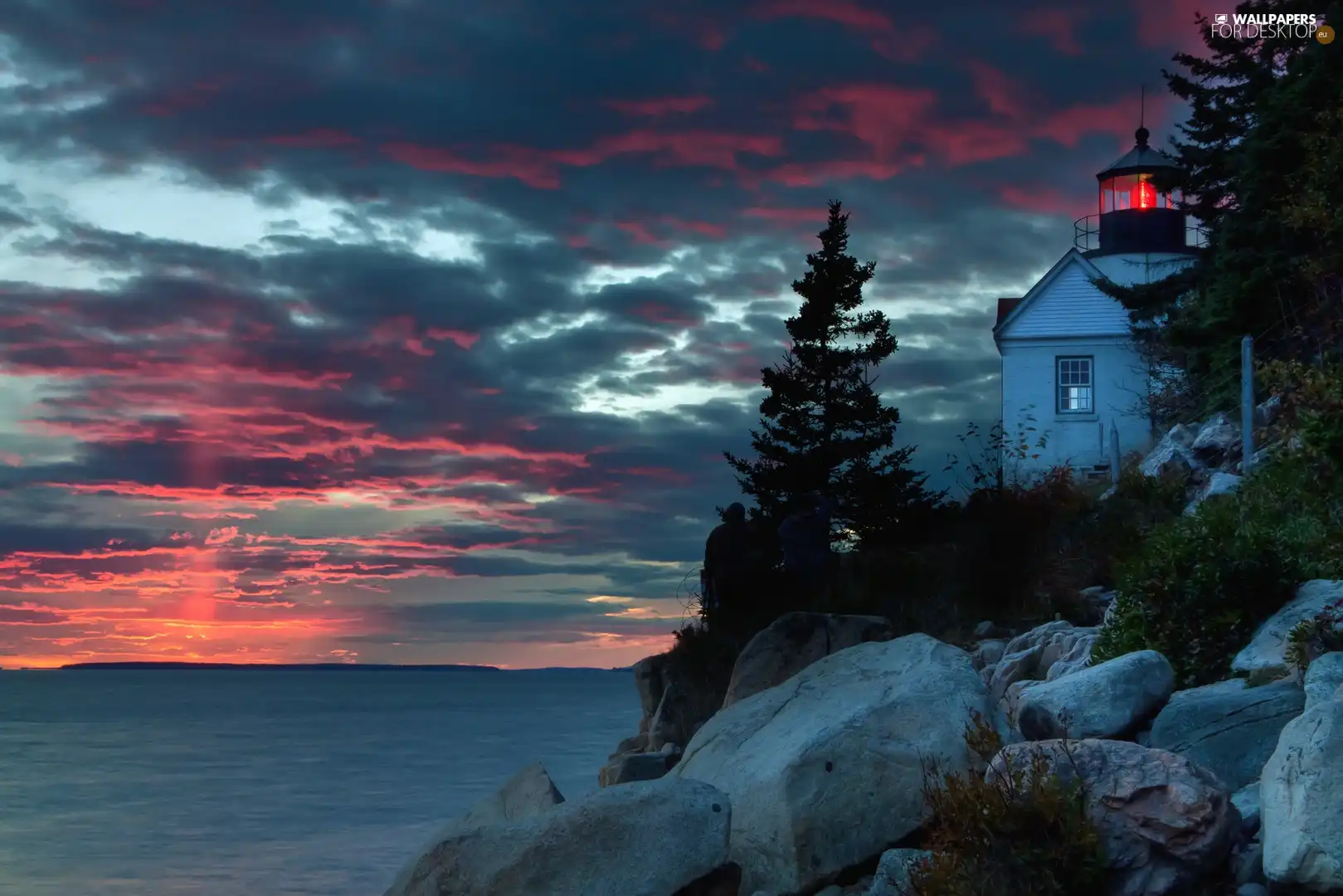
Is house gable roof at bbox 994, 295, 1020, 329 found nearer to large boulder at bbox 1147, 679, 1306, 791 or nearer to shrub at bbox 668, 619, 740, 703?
shrub at bbox 668, 619, 740, 703

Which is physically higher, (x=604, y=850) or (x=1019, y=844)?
(x=1019, y=844)

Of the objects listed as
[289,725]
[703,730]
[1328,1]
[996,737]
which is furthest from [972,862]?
[289,725]

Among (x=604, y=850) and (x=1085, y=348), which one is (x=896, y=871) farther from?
(x=1085, y=348)

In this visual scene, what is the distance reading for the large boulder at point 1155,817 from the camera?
7.04m

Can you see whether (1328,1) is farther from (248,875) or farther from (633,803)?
(248,875)

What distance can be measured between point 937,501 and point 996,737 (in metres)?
16.4

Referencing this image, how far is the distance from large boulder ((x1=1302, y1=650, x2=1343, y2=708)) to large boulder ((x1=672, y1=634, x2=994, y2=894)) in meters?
2.27

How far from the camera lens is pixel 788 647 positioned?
1522 centimetres

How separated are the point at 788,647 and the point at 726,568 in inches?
274

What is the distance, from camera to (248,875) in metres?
26.0

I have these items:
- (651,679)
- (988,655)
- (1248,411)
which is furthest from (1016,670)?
(651,679)

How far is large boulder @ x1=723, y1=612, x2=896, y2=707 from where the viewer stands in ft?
49.4

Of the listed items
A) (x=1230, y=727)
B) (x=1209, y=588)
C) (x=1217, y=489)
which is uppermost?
(x=1217, y=489)

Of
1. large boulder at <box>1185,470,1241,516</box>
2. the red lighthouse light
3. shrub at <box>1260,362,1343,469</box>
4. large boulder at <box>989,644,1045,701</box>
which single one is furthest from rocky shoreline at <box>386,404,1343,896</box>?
the red lighthouse light
